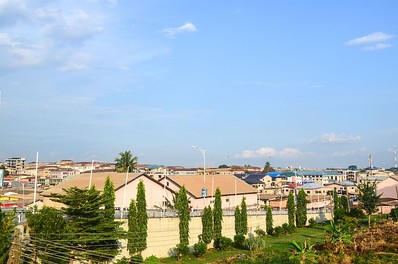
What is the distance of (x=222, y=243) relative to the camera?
4122 cm

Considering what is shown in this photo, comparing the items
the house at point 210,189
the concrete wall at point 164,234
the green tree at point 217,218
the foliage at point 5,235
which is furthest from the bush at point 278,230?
the foliage at point 5,235

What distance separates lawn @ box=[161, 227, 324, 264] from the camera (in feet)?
117

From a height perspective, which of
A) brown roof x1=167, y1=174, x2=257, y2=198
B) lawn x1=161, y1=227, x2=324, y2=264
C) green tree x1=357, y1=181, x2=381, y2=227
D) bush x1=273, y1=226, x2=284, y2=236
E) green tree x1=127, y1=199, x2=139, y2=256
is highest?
brown roof x1=167, y1=174, x2=257, y2=198

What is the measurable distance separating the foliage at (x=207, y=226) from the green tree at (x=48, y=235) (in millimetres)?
17943

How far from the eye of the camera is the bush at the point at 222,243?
135 feet

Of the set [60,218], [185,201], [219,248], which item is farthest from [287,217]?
[60,218]

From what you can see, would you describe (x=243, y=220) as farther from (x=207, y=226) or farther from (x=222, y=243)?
(x=207, y=226)

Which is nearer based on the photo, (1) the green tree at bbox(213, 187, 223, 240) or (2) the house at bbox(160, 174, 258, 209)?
Answer: (1) the green tree at bbox(213, 187, 223, 240)

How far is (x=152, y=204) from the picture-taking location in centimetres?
5031

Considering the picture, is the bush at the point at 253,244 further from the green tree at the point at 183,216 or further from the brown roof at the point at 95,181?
the brown roof at the point at 95,181

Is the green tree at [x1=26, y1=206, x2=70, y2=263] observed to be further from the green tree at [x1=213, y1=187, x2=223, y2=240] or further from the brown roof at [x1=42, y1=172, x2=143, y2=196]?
the brown roof at [x1=42, y1=172, x2=143, y2=196]

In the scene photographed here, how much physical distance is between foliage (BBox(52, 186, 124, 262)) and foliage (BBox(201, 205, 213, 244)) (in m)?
14.2

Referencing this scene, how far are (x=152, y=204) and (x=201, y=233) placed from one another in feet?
36.1

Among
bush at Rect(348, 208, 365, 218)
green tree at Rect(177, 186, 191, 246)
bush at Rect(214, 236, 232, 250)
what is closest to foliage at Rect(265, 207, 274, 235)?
bush at Rect(214, 236, 232, 250)
